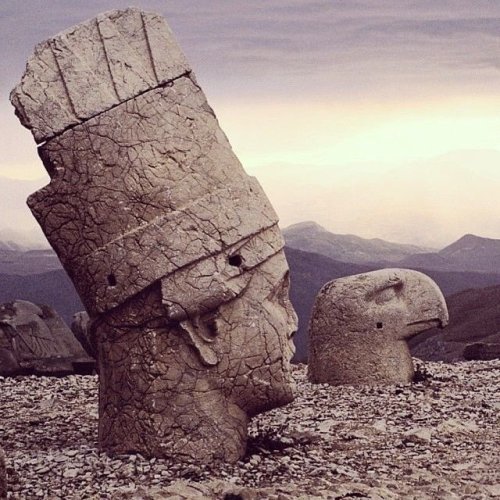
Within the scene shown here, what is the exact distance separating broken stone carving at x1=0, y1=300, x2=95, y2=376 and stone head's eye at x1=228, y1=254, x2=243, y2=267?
267 inches

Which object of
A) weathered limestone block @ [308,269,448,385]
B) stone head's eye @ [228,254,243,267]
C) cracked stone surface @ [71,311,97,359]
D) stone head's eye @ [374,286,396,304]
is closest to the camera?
stone head's eye @ [228,254,243,267]

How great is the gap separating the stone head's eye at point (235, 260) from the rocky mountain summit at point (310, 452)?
1.53m

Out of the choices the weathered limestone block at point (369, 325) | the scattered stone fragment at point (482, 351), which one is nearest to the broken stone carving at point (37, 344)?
the weathered limestone block at point (369, 325)

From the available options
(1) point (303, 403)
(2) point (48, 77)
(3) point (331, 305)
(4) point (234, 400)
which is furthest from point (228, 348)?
(3) point (331, 305)

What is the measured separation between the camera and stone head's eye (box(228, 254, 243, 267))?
27.2 ft

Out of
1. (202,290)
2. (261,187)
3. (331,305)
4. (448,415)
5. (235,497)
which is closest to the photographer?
(235,497)

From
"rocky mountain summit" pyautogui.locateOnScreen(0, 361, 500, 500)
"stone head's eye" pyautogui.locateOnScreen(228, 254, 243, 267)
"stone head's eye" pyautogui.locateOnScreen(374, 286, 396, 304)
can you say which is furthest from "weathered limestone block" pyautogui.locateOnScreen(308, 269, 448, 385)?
"stone head's eye" pyautogui.locateOnScreen(228, 254, 243, 267)

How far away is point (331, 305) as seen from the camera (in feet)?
42.0

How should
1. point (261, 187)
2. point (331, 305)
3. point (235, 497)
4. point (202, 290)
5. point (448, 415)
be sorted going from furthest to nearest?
point (331, 305)
point (448, 415)
point (261, 187)
point (202, 290)
point (235, 497)

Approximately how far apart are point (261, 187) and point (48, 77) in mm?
1821

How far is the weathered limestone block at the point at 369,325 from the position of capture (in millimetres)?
12617

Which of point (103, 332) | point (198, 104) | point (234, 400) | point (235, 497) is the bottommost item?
point (235, 497)

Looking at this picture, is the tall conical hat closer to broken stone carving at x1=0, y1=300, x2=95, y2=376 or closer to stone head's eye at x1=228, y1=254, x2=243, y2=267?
stone head's eye at x1=228, y1=254, x2=243, y2=267

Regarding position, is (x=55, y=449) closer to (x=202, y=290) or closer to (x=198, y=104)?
(x=202, y=290)
